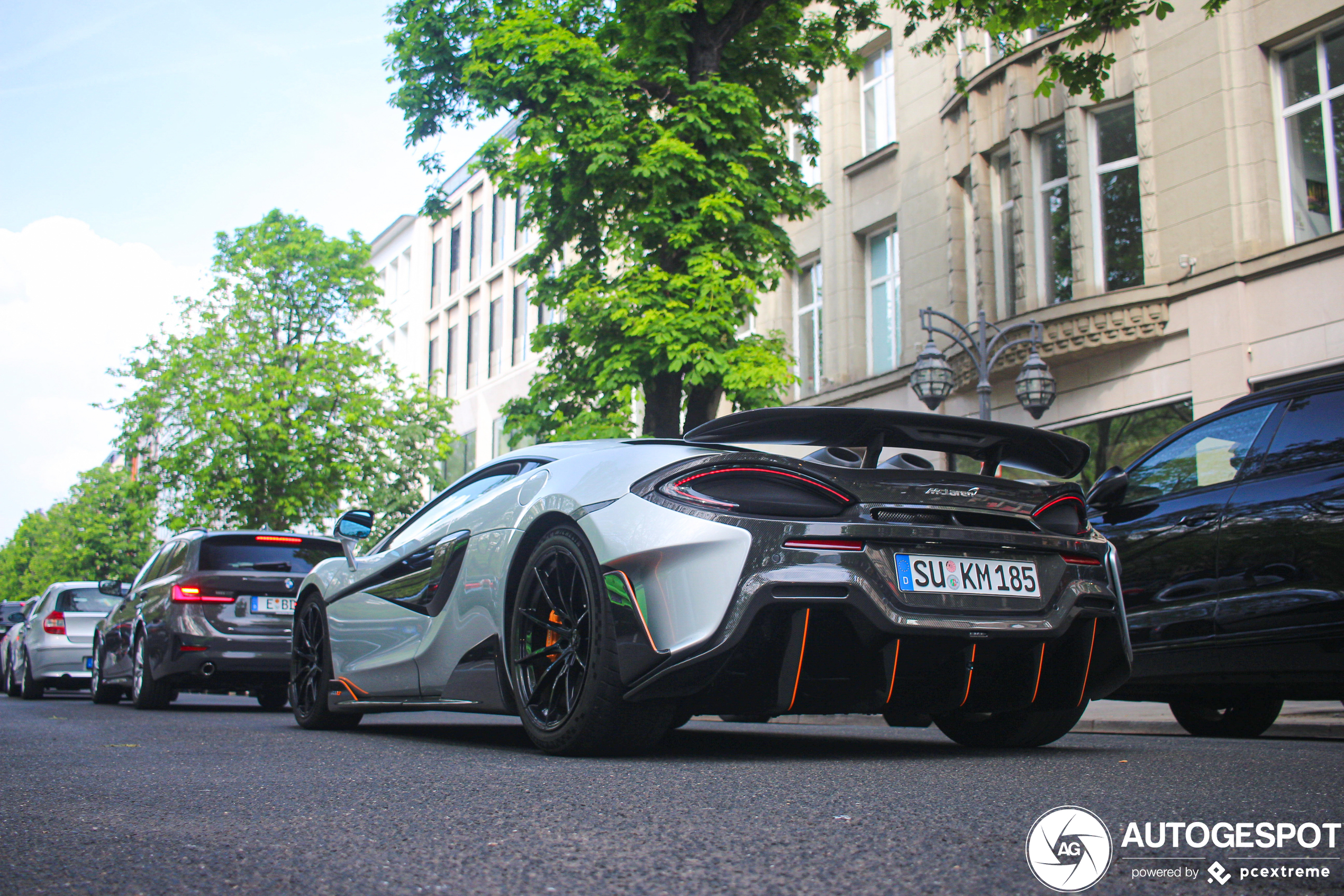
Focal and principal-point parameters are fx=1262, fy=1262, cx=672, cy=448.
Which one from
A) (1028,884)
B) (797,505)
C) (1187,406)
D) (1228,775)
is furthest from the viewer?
(1187,406)

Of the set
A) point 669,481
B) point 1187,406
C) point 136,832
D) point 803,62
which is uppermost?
point 803,62

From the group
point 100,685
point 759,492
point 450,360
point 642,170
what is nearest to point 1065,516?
point 759,492

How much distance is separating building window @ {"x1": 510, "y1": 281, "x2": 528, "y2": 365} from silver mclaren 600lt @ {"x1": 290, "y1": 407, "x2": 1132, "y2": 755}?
37.3 metres

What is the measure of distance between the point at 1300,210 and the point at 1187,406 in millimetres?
2804

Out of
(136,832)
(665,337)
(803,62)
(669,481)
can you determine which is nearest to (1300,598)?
(669,481)

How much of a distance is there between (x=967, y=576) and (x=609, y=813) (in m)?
1.77

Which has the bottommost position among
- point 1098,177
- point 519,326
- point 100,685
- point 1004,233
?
point 100,685

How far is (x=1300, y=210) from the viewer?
1548 cm

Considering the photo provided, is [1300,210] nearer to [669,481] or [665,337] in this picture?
[665,337]

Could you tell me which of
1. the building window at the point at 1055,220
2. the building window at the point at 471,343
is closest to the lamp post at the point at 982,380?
the building window at the point at 1055,220

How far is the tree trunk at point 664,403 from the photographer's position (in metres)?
16.5

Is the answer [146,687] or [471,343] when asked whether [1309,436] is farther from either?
[471,343]

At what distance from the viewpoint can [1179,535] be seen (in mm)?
6117

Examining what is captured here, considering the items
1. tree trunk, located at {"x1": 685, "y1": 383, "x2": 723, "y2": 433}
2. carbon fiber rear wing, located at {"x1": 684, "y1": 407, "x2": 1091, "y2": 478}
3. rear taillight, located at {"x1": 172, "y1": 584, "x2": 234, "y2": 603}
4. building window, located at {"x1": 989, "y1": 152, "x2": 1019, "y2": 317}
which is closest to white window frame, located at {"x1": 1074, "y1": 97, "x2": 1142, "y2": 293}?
building window, located at {"x1": 989, "y1": 152, "x2": 1019, "y2": 317}
